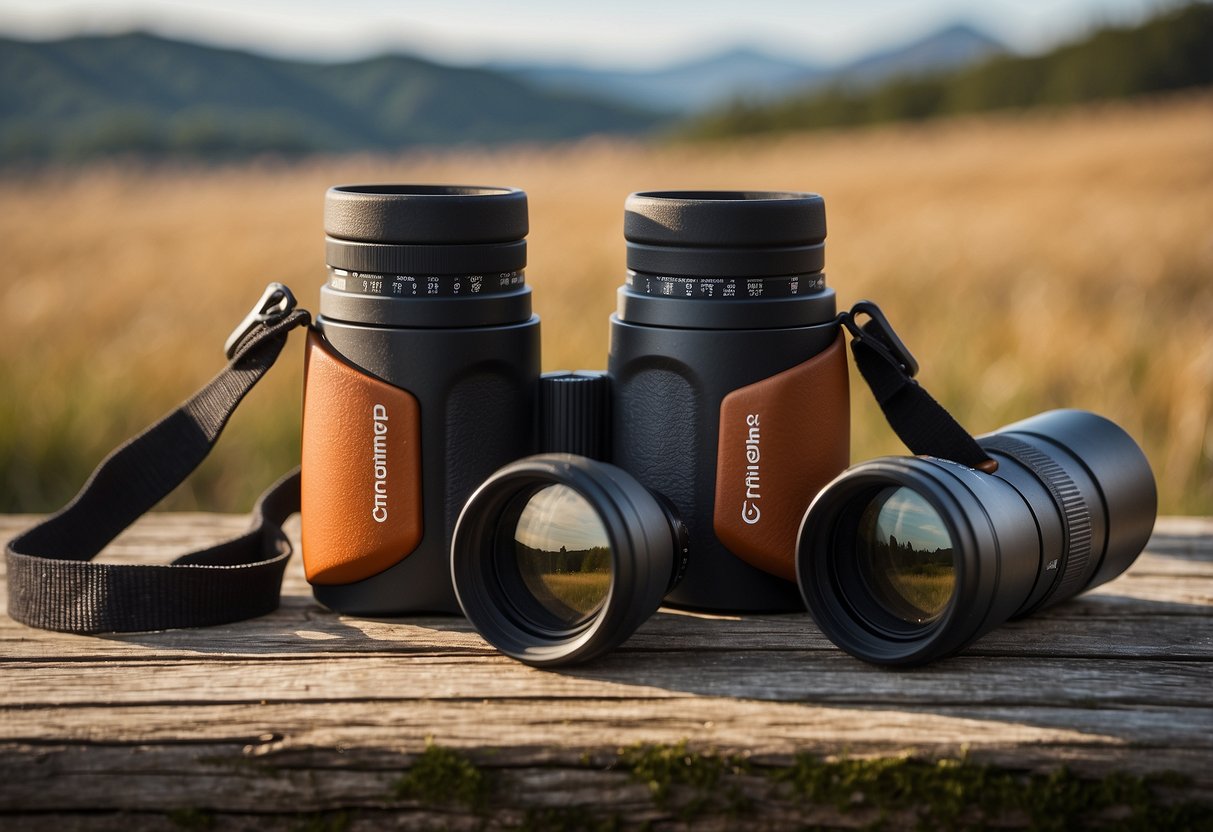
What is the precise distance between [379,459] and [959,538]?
3.22ft

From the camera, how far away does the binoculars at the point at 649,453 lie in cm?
207

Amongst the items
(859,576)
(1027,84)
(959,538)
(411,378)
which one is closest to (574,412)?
(411,378)

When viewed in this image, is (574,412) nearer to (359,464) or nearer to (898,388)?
(359,464)

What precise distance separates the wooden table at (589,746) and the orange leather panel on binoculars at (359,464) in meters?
0.27

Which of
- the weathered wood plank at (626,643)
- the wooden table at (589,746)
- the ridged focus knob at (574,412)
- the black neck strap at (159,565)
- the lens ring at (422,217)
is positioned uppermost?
the lens ring at (422,217)

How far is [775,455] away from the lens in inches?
88.0

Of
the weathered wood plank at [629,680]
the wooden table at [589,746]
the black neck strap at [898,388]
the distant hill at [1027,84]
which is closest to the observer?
the wooden table at [589,746]

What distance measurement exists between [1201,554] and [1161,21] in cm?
3798

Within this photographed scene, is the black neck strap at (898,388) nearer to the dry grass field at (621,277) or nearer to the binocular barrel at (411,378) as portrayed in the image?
the binocular barrel at (411,378)

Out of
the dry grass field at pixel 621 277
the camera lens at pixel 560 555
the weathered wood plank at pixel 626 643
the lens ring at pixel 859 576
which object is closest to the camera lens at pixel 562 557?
the camera lens at pixel 560 555

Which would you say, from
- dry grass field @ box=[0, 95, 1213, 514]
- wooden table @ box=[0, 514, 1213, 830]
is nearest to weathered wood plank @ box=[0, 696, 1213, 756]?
wooden table @ box=[0, 514, 1213, 830]

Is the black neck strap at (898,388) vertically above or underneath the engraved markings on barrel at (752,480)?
above

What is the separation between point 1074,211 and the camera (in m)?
8.62

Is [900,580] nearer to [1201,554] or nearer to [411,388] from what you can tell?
[411,388]
